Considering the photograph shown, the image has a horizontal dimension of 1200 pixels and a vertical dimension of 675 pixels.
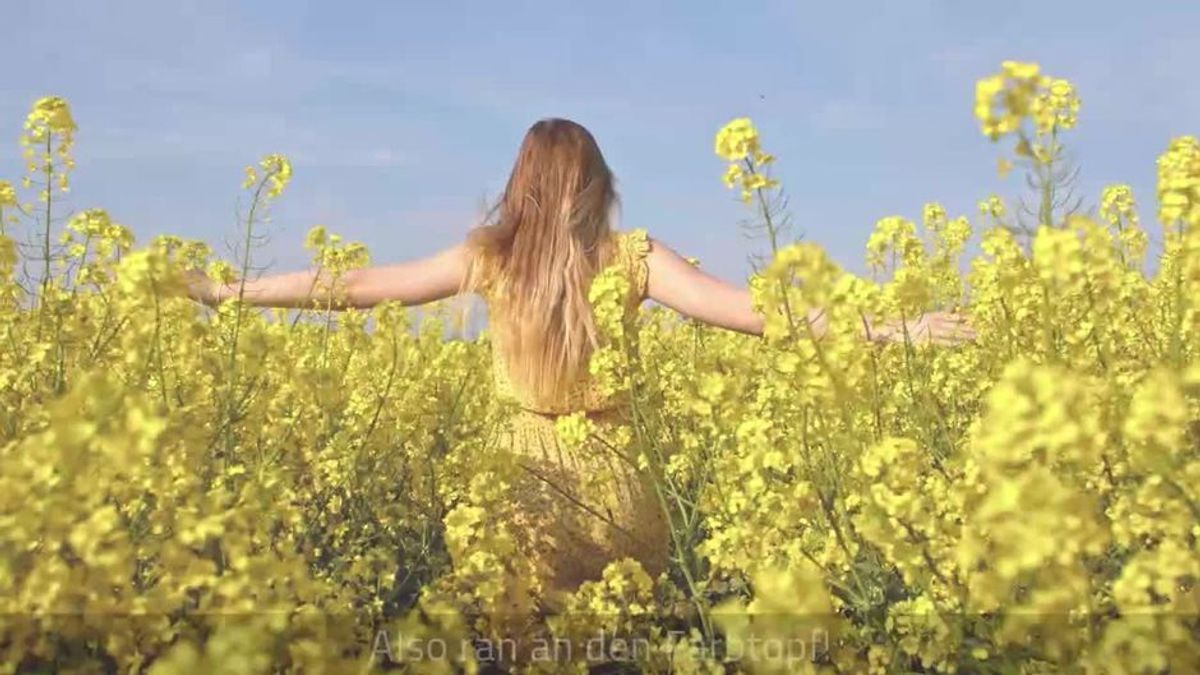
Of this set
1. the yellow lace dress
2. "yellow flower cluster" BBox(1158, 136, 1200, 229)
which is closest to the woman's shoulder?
the yellow lace dress

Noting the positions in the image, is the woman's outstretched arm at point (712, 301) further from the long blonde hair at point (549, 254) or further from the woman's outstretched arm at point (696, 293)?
the long blonde hair at point (549, 254)

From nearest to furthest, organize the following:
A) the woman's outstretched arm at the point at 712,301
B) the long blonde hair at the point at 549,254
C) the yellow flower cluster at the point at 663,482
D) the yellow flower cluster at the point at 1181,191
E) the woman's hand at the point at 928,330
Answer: the yellow flower cluster at the point at 663,482, the yellow flower cluster at the point at 1181,191, the woman's hand at the point at 928,330, the woman's outstretched arm at the point at 712,301, the long blonde hair at the point at 549,254

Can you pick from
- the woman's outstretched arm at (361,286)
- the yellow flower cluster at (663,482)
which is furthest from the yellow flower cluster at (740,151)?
the woman's outstretched arm at (361,286)

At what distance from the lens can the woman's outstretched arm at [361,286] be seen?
4.07m

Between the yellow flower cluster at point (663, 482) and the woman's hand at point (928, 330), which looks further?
the woman's hand at point (928, 330)

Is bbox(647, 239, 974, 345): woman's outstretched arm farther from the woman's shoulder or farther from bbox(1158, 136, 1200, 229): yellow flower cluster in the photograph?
bbox(1158, 136, 1200, 229): yellow flower cluster

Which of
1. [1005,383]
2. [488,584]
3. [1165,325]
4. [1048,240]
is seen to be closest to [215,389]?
[488,584]

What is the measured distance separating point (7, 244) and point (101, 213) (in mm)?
365

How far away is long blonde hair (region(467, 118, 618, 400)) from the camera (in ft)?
12.6

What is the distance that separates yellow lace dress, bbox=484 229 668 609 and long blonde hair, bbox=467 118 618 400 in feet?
0.17

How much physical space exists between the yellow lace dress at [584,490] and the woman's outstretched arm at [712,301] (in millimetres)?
44

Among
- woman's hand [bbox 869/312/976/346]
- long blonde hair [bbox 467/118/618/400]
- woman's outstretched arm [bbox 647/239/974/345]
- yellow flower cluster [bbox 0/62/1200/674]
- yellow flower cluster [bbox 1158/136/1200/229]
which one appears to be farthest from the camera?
long blonde hair [bbox 467/118/618/400]

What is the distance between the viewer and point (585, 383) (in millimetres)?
3895

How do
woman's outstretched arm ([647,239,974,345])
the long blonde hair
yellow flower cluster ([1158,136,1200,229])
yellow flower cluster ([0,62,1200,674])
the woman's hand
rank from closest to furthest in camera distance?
yellow flower cluster ([0,62,1200,674]) < yellow flower cluster ([1158,136,1200,229]) < the woman's hand < woman's outstretched arm ([647,239,974,345]) < the long blonde hair
